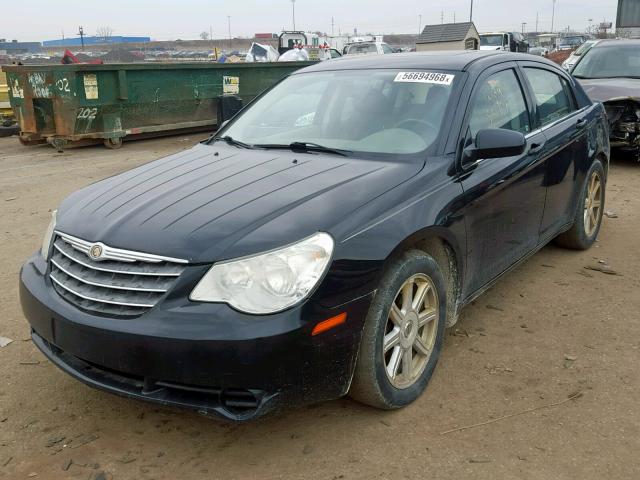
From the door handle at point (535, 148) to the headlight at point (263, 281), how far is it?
2.09 meters

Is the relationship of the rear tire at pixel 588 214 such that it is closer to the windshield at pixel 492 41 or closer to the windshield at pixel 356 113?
the windshield at pixel 356 113

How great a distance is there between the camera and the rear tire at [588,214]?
16.5ft

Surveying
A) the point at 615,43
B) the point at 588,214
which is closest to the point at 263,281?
the point at 588,214

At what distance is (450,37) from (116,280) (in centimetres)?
3063

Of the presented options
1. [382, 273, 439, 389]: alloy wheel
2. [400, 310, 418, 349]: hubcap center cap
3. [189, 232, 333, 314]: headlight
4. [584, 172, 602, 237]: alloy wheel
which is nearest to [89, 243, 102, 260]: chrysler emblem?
[189, 232, 333, 314]: headlight

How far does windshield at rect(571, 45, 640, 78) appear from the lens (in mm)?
9453

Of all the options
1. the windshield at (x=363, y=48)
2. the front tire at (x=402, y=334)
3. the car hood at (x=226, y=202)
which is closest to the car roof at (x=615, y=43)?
the car hood at (x=226, y=202)

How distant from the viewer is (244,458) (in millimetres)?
2684

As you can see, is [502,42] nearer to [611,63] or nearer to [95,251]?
[611,63]

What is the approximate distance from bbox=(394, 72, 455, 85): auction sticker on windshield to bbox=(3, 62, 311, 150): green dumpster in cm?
738

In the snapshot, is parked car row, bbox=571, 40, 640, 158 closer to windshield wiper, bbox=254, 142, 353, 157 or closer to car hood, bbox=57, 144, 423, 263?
windshield wiper, bbox=254, 142, 353, 157

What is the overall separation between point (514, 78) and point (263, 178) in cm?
200

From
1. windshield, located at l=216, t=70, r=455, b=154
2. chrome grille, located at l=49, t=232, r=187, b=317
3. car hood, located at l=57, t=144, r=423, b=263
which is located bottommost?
chrome grille, located at l=49, t=232, r=187, b=317

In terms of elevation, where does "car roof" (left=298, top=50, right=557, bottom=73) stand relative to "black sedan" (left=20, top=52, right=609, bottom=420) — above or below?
above
